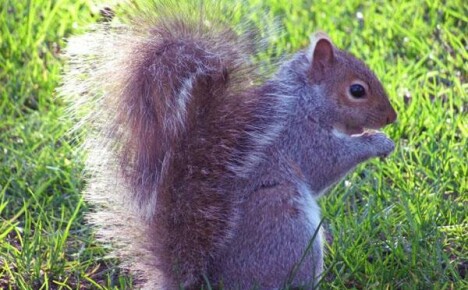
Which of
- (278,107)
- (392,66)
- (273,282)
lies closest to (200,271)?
(273,282)

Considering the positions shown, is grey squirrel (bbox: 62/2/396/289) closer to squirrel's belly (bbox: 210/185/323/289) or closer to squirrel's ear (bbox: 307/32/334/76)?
squirrel's belly (bbox: 210/185/323/289)

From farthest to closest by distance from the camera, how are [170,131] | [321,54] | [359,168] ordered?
[359,168] < [321,54] < [170,131]

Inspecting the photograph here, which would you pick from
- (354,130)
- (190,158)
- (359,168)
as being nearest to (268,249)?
(190,158)

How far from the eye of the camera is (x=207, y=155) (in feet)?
7.81

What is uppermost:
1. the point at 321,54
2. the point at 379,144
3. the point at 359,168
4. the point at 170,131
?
the point at 321,54

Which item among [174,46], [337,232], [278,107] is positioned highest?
[174,46]

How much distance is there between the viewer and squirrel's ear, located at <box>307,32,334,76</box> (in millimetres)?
2746

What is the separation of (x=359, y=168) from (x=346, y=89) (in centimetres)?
53

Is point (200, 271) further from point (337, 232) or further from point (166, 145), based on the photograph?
point (337, 232)

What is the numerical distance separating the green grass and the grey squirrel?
230mm

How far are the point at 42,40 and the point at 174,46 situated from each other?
1.69 m

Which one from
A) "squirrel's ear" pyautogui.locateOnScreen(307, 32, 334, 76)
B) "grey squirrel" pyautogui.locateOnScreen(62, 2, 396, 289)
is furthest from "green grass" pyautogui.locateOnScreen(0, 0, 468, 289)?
"grey squirrel" pyautogui.locateOnScreen(62, 2, 396, 289)

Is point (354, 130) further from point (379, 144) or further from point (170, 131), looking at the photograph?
point (170, 131)

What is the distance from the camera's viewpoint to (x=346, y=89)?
2.76m
